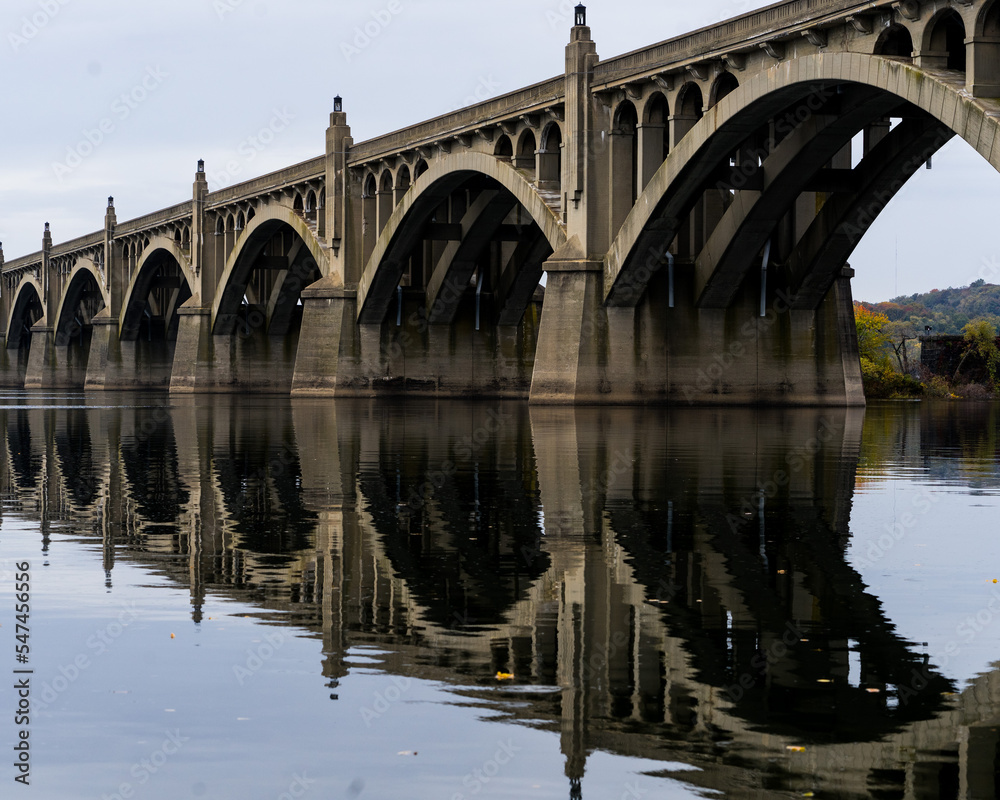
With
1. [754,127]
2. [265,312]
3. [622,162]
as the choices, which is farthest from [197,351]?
[754,127]

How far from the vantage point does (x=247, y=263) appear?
83625 mm

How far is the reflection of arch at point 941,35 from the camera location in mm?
29594

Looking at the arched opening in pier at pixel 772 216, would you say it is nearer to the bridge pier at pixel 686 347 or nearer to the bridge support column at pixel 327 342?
the bridge pier at pixel 686 347

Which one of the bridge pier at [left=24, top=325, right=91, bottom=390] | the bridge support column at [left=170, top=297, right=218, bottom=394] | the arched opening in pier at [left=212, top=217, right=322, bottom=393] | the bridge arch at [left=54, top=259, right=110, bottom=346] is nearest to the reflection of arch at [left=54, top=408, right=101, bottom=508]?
the arched opening in pier at [left=212, top=217, right=322, bottom=393]

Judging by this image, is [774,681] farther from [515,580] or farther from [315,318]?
[315,318]

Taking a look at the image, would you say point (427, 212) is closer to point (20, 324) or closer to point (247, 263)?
point (247, 263)

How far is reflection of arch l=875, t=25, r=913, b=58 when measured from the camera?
1229 inches

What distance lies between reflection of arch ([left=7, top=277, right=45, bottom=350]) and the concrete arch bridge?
67668mm

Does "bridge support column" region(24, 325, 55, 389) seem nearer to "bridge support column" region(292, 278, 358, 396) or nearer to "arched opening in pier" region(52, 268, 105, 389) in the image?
"arched opening in pier" region(52, 268, 105, 389)

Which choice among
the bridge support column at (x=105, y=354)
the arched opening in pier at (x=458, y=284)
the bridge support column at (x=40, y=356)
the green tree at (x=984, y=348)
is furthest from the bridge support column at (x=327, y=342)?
the bridge support column at (x=40, y=356)

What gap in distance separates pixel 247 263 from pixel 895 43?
5614 cm

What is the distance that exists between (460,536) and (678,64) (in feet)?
94.6

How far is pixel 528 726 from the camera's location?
6.62m

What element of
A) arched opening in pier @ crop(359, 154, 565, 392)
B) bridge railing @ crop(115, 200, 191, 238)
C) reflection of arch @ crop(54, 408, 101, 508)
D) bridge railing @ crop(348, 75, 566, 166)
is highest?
bridge railing @ crop(115, 200, 191, 238)
